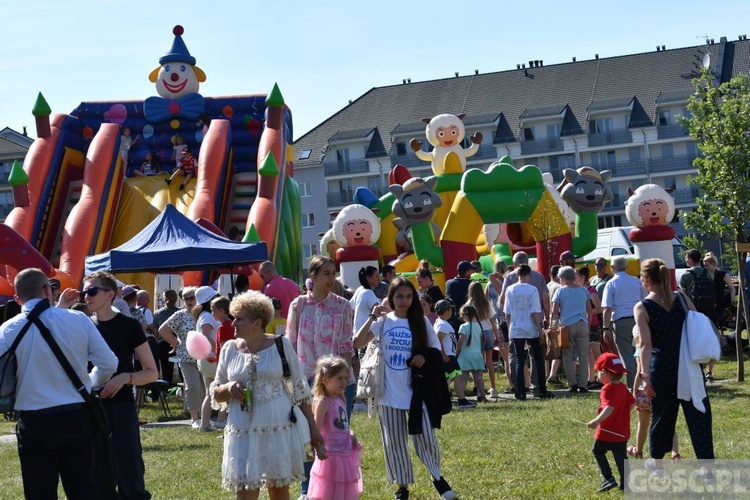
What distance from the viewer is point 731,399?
13188 mm

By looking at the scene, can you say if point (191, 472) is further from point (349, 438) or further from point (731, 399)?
point (731, 399)

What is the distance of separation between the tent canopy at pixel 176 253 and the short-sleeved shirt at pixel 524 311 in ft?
15.0

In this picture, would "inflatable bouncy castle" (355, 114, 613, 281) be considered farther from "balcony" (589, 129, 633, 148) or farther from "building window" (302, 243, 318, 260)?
"building window" (302, 243, 318, 260)

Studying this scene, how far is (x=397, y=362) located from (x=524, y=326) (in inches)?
245

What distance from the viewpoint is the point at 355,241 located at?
82.8 ft

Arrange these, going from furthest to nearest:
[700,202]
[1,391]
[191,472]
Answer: [700,202] < [191,472] < [1,391]

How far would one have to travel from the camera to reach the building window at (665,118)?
73.8m

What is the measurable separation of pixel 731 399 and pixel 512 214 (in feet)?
38.4

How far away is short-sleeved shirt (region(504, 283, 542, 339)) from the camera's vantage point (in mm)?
14484

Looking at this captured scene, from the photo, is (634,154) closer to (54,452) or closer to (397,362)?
(397,362)

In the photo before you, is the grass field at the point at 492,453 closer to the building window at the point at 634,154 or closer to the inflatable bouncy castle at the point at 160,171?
the inflatable bouncy castle at the point at 160,171

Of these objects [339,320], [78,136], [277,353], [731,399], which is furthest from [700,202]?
[277,353]

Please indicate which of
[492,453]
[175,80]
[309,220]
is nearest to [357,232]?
[175,80]

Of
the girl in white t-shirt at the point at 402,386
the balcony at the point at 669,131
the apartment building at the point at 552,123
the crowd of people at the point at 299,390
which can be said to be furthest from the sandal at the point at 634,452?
the balcony at the point at 669,131
